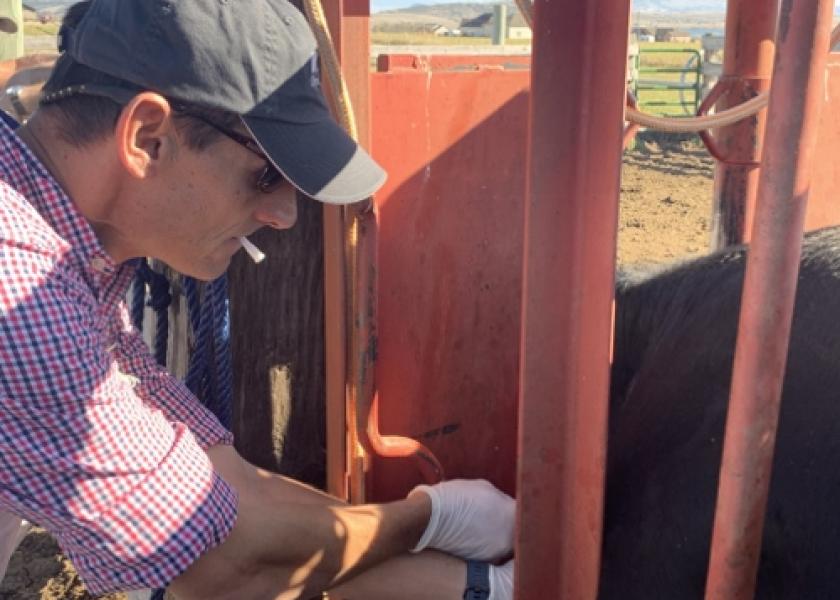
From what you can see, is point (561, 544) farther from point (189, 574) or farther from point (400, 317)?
point (400, 317)

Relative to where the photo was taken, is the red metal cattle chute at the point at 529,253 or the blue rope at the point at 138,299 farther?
the blue rope at the point at 138,299

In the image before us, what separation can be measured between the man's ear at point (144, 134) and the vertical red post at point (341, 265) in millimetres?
487

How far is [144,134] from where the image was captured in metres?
1.53

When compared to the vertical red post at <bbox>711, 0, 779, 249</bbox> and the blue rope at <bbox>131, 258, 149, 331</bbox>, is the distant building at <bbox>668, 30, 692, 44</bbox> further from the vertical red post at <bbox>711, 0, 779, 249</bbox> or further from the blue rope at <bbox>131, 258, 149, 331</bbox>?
the blue rope at <bbox>131, 258, 149, 331</bbox>

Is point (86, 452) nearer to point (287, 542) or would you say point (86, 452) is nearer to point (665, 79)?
point (287, 542)

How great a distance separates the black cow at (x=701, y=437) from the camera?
147cm

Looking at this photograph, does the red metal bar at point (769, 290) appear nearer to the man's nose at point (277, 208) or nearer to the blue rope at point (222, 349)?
the man's nose at point (277, 208)

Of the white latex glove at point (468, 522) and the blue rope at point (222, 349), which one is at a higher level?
the blue rope at point (222, 349)

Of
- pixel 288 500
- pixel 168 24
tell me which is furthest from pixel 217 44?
pixel 288 500

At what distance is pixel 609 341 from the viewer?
139 centimetres

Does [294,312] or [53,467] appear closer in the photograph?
[53,467]

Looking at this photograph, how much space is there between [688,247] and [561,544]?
6.30 m

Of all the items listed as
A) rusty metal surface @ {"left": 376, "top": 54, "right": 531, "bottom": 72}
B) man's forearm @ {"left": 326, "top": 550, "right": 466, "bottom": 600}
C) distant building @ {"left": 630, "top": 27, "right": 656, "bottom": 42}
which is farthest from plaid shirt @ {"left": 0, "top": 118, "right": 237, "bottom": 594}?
distant building @ {"left": 630, "top": 27, "right": 656, "bottom": 42}

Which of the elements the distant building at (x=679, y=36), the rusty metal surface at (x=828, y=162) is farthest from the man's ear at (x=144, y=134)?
the distant building at (x=679, y=36)
